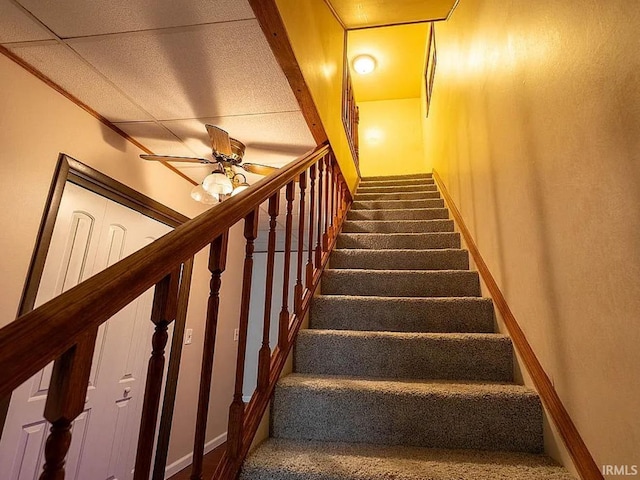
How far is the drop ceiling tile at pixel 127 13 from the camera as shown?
1.18 meters

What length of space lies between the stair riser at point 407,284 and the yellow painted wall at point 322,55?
103 cm

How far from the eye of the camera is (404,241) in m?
2.53

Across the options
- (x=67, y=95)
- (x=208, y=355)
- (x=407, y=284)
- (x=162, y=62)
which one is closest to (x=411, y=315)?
(x=407, y=284)

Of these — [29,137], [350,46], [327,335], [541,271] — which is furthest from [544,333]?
[350,46]

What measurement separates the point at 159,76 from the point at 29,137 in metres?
0.60

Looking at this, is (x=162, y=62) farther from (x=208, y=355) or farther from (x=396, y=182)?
(x=396, y=182)

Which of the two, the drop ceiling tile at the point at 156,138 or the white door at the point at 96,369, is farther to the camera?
the drop ceiling tile at the point at 156,138

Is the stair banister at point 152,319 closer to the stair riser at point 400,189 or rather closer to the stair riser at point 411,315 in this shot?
the stair riser at point 411,315

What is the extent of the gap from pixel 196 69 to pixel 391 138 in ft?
15.7

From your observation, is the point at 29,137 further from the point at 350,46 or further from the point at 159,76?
the point at 350,46

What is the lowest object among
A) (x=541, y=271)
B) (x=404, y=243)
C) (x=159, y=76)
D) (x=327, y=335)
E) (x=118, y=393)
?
(x=118, y=393)

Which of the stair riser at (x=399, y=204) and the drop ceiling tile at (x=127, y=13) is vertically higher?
the stair riser at (x=399, y=204)

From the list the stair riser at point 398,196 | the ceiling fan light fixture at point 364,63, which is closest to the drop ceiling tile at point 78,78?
the stair riser at point 398,196

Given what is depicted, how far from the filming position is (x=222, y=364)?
3.24 m
